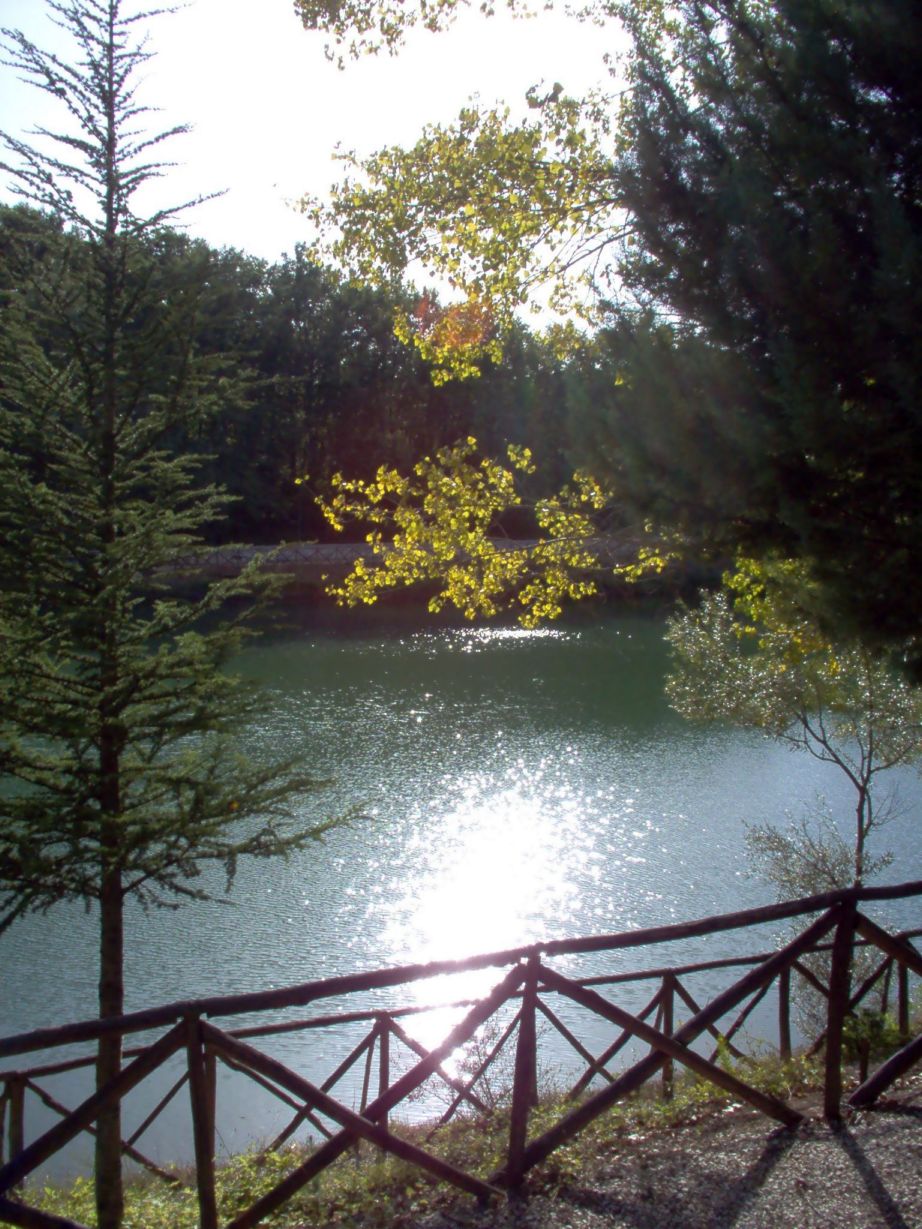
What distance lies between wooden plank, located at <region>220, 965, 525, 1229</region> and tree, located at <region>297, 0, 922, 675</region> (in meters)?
2.40

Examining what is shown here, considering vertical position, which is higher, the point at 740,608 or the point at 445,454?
the point at 445,454

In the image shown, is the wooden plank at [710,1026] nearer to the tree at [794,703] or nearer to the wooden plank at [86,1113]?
the wooden plank at [86,1113]

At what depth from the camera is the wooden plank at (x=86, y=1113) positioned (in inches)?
148

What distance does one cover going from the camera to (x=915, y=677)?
17.5 feet

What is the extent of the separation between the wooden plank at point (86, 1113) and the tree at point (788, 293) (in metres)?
3.40

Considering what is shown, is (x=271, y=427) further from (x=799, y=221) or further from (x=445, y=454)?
(x=799, y=221)

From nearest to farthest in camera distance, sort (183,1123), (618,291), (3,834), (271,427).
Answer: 1. (3,834)
2. (618,291)
3. (183,1123)
4. (271,427)

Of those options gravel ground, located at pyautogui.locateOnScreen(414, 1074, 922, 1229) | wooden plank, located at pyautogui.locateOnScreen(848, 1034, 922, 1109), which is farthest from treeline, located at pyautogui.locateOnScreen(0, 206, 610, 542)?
gravel ground, located at pyautogui.locateOnScreen(414, 1074, 922, 1229)

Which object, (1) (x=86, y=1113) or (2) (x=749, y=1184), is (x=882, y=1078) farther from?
(1) (x=86, y=1113)

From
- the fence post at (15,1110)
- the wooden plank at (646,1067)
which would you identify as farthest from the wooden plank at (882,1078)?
the fence post at (15,1110)

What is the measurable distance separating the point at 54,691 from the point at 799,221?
4.70 metres

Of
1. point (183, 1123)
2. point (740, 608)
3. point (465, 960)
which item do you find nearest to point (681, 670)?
point (740, 608)

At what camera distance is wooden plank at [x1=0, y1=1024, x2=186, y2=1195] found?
377 cm

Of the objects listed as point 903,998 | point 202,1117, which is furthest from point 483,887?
point 202,1117
